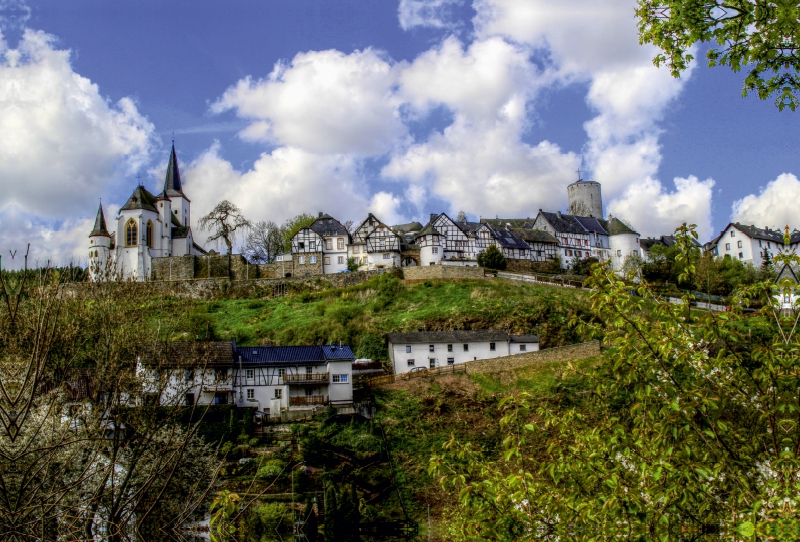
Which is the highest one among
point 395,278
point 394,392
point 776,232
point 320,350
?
point 776,232

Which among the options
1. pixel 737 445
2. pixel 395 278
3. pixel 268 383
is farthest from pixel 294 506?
pixel 395 278

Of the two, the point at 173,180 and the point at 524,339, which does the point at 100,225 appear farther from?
the point at 524,339

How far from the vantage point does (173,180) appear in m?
71.3

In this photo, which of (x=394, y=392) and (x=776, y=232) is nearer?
(x=394, y=392)

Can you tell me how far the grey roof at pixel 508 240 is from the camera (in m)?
62.7

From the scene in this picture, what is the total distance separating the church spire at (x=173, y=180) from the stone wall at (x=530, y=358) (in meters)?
44.5

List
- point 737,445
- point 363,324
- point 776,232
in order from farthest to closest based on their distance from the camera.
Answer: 1. point 776,232
2. point 363,324
3. point 737,445

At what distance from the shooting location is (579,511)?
7031 mm

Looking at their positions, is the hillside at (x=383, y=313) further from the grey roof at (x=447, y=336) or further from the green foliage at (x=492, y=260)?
the green foliage at (x=492, y=260)

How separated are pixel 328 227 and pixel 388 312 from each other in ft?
59.0

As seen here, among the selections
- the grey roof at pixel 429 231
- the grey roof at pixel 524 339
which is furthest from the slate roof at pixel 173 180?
the grey roof at pixel 524 339

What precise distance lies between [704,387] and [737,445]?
79cm

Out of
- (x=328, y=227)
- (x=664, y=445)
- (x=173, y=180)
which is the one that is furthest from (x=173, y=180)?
(x=664, y=445)

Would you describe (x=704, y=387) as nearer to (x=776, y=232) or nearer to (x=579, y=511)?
(x=579, y=511)
